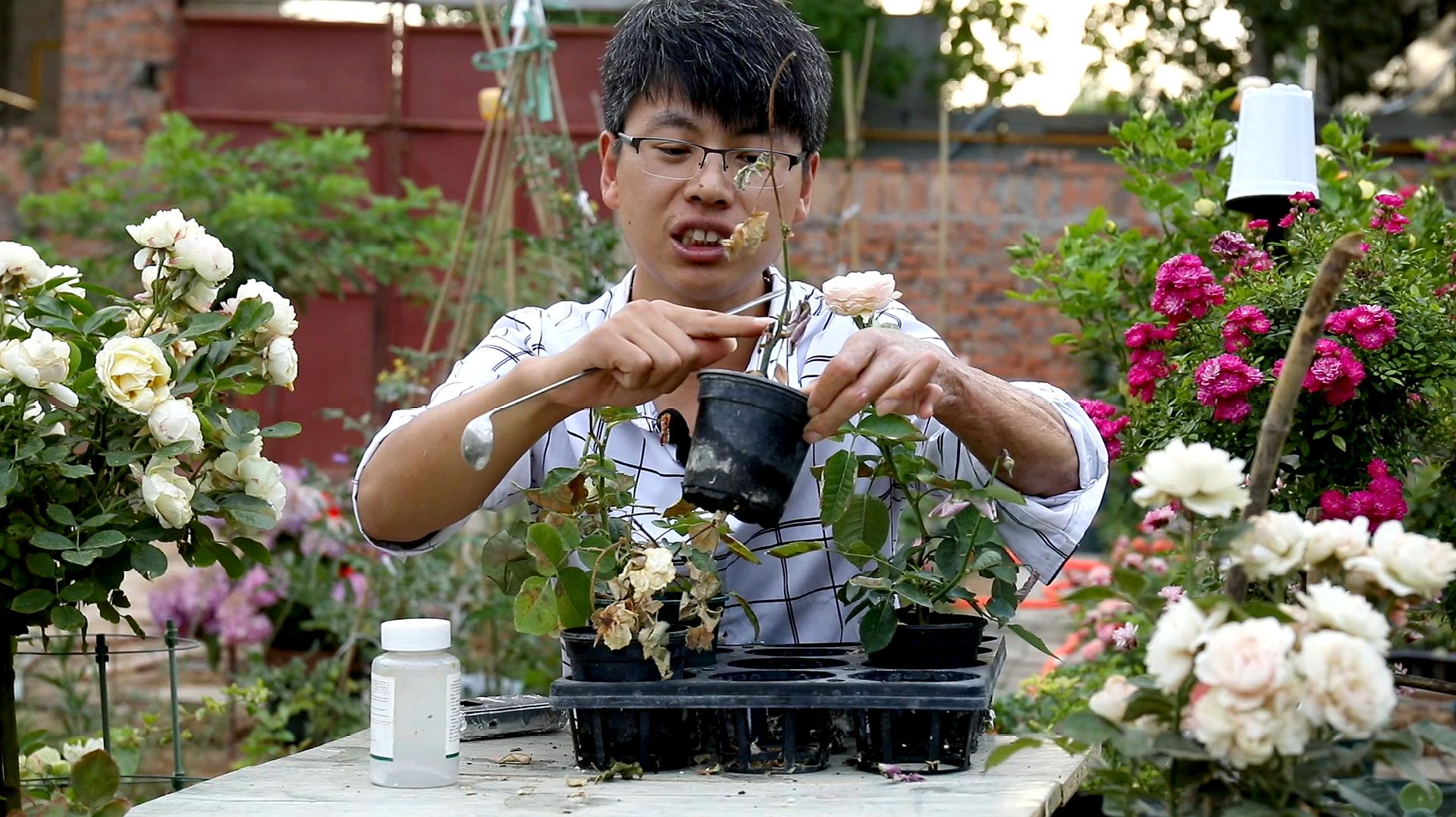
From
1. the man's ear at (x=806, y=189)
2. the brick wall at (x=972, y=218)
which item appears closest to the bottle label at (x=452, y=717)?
the man's ear at (x=806, y=189)

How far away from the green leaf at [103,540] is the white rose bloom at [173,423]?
108 millimetres

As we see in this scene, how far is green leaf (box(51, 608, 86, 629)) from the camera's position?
1563 mm

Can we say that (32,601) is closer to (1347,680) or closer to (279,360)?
(279,360)

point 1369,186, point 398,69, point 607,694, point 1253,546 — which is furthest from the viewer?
point 398,69

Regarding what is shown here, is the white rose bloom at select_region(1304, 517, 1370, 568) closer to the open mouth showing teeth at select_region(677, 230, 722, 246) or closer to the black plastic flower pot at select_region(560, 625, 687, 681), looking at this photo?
the black plastic flower pot at select_region(560, 625, 687, 681)

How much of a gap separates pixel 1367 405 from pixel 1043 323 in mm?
6234

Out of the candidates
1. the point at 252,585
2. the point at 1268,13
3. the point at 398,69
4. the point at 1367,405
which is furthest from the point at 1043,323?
the point at 1367,405

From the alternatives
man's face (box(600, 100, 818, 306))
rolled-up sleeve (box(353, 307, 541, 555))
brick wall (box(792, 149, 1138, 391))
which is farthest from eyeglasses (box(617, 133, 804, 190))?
brick wall (box(792, 149, 1138, 391))

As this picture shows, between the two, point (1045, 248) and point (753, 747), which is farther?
point (1045, 248)

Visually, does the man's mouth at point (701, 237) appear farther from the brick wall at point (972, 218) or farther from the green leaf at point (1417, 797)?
the brick wall at point (972, 218)

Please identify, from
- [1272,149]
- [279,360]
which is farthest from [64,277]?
[1272,149]

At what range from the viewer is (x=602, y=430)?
5.11 feet

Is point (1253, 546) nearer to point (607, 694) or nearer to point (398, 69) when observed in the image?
point (607, 694)

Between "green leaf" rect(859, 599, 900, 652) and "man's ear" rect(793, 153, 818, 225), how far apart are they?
0.63 m
